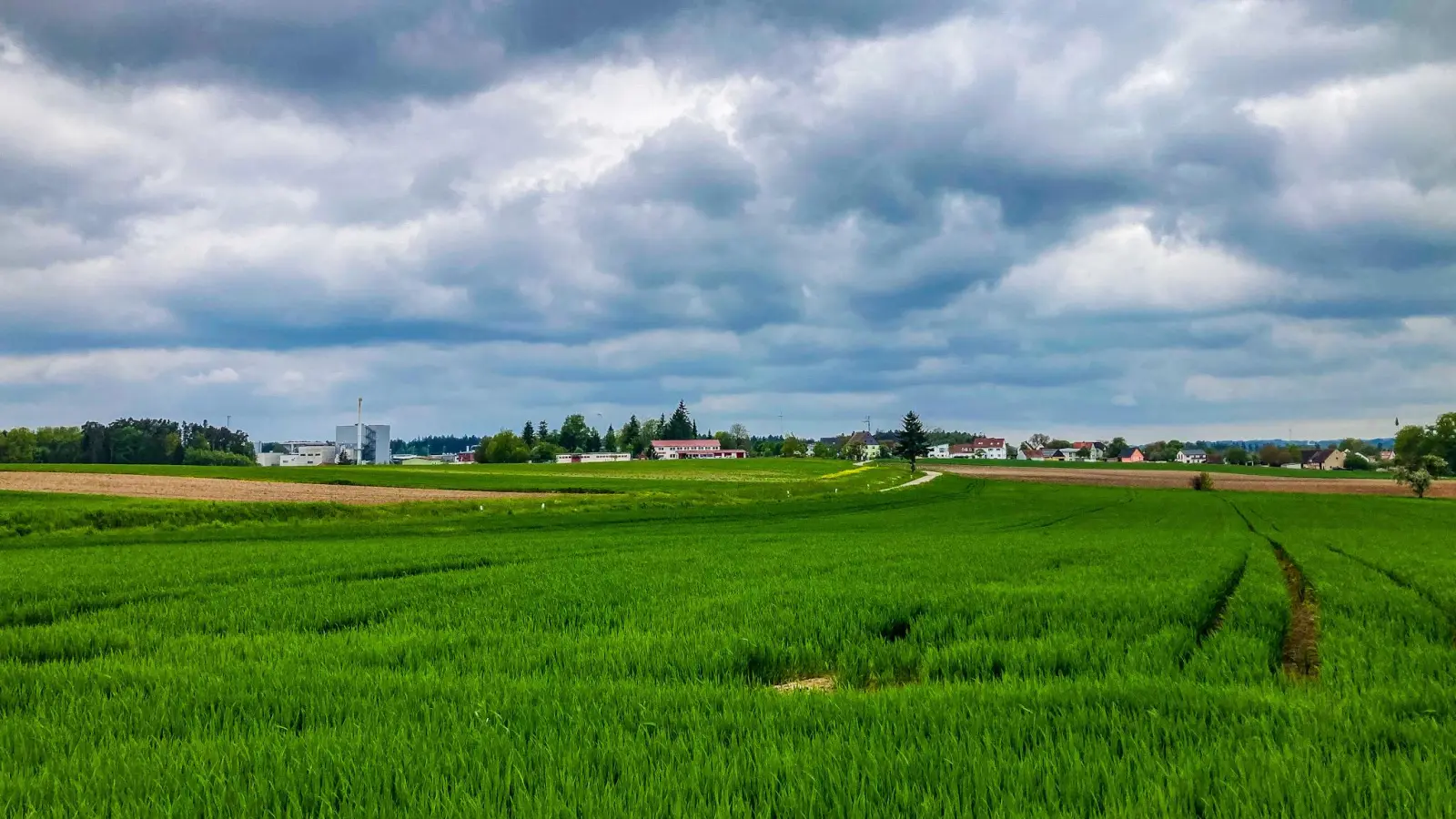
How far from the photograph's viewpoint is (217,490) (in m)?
63.4

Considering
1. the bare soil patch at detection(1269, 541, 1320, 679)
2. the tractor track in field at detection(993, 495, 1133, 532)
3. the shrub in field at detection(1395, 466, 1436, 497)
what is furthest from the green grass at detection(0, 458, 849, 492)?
the shrub in field at detection(1395, 466, 1436, 497)

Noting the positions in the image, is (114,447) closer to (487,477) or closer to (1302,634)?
(487,477)

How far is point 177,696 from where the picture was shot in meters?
6.13

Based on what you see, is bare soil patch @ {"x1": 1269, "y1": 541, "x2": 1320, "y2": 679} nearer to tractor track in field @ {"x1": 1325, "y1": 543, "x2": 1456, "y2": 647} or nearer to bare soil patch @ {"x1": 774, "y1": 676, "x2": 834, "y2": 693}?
tractor track in field @ {"x1": 1325, "y1": 543, "x2": 1456, "y2": 647}

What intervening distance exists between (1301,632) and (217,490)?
74226 mm

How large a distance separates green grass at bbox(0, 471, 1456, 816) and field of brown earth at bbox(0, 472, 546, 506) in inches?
1788

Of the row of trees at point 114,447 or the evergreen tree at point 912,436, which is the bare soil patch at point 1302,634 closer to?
the evergreen tree at point 912,436

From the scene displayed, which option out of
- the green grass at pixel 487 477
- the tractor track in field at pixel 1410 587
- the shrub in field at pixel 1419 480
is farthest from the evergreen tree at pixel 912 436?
the tractor track in field at pixel 1410 587

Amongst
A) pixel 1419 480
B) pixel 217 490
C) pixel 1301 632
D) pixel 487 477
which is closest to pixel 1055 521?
pixel 1301 632

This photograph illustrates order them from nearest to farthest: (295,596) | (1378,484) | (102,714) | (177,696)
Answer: (102,714), (177,696), (295,596), (1378,484)

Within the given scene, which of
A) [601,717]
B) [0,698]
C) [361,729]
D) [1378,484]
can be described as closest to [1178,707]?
[601,717]

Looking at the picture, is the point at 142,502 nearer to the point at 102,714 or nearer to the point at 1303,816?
the point at 102,714

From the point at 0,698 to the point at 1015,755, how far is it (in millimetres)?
8072

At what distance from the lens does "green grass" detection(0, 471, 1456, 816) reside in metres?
3.96
